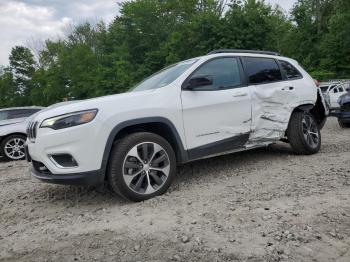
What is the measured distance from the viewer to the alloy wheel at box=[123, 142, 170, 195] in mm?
4516

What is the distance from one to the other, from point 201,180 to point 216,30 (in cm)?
2584

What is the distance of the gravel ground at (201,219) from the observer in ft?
10.7

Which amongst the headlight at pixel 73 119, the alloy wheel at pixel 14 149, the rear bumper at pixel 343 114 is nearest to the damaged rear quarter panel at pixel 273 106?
the headlight at pixel 73 119

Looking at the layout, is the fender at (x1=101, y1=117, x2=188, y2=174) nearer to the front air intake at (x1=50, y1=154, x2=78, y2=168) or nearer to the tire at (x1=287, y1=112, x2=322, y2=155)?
the front air intake at (x1=50, y1=154, x2=78, y2=168)

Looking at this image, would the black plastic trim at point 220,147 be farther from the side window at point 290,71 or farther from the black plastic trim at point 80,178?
the side window at point 290,71

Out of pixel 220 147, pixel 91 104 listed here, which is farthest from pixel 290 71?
pixel 91 104

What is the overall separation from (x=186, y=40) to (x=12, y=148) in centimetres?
2643

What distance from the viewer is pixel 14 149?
10016mm

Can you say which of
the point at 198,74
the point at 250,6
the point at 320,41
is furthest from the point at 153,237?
the point at 320,41

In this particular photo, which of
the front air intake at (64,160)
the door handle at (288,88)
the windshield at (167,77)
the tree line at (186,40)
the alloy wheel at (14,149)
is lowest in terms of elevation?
the alloy wheel at (14,149)

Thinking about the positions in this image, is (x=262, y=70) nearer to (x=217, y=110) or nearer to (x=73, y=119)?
(x=217, y=110)

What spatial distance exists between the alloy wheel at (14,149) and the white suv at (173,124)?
5407mm

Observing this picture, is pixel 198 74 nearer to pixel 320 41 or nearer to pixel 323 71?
pixel 323 71

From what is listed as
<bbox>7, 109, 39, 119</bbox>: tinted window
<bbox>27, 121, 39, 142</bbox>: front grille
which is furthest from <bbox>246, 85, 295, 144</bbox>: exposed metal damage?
<bbox>7, 109, 39, 119</bbox>: tinted window
